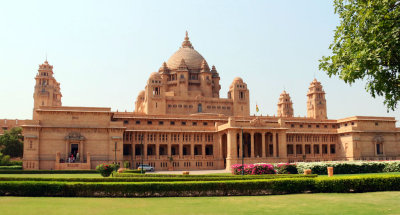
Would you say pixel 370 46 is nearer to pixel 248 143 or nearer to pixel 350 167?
pixel 350 167

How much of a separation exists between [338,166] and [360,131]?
1160 inches

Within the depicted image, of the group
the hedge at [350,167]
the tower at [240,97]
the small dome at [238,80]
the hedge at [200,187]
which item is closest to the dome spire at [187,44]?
the small dome at [238,80]

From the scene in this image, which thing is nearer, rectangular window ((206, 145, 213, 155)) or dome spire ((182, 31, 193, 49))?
rectangular window ((206, 145, 213, 155))

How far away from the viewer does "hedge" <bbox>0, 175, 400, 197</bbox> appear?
21547 mm

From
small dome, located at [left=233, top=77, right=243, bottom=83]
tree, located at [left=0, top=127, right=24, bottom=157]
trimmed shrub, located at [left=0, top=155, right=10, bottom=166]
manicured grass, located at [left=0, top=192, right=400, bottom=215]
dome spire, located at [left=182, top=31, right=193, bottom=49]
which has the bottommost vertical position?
manicured grass, located at [left=0, top=192, right=400, bottom=215]

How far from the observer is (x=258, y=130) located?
59438 mm

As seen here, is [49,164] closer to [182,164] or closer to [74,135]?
[74,135]

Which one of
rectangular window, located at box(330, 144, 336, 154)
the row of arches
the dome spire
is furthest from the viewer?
the dome spire

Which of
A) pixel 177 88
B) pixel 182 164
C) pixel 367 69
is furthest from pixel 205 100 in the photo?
pixel 367 69

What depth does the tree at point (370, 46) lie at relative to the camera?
1755 cm

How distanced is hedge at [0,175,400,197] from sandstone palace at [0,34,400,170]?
1779 cm

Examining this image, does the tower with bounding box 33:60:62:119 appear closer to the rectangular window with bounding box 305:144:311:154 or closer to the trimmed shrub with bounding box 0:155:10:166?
the trimmed shrub with bounding box 0:155:10:166

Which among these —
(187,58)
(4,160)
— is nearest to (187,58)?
(187,58)

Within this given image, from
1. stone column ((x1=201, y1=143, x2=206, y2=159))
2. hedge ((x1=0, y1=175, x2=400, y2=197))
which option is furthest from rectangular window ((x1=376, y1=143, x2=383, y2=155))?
hedge ((x1=0, y1=175, x2=400, y2=197))
